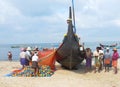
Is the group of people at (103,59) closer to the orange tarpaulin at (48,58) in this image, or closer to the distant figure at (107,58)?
the distant figure at (107,58)

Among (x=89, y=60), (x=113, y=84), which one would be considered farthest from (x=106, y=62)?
(x=113, y=84)

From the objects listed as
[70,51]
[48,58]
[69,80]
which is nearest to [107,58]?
[70,51]

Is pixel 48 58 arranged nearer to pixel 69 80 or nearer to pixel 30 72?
pixel 30 72

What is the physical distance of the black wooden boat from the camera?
806 inches

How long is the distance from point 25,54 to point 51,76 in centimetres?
247

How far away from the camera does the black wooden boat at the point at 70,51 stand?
2048 cm

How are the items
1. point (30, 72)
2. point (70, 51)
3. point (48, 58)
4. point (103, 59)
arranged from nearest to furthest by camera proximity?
point (30, 72) → point (103, 59) → point (70, 51) → point (48, 58)

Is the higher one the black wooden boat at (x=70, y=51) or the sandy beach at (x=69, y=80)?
the black wooden boat at (x=70, y=51)

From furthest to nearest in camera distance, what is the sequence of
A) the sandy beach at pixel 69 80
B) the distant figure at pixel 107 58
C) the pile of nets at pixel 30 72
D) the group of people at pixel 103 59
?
1. the distant figure at pixel 107 58
2. the pile of nets at pixel 30 72
3. the group of people at pixel 103 59
4. the sandy beach at pixel 69 80

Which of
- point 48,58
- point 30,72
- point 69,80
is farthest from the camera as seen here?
point 48,58

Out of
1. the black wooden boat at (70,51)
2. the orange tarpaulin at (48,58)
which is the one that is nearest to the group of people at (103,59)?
the black wooden boat at (70,51)

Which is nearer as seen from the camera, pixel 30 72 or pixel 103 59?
pixel 30 72

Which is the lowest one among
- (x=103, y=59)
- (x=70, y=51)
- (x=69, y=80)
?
(x=69, y=80)

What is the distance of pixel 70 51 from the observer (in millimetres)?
20672
